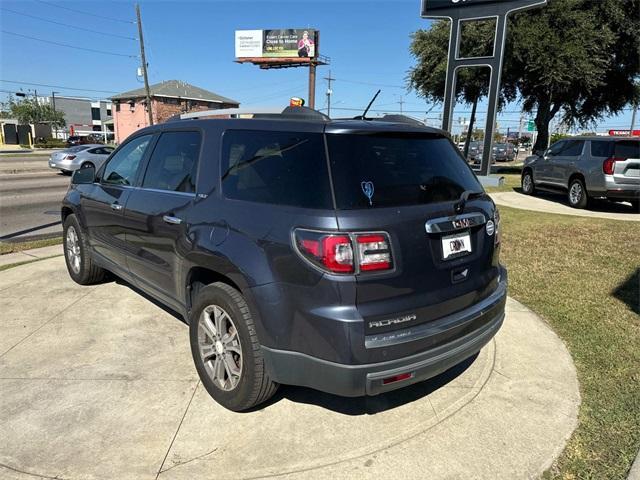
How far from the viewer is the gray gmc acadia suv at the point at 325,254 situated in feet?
7.77

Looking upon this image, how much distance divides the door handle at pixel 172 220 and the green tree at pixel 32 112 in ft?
308

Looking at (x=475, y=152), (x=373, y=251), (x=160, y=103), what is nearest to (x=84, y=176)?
(x=373, y=251)

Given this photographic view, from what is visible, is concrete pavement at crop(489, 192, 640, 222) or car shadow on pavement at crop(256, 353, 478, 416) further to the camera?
concrete pavement at crop(489, 192, 640, 222)

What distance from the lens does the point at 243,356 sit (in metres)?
2.75

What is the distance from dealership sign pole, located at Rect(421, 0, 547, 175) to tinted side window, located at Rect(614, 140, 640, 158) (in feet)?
11.5

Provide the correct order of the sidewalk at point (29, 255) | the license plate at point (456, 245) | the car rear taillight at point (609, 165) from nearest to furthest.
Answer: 1. the license plate at point (456, 245)
2. the sidewalk at point (29, 255)
3. the car rear taillight at point (609, 165)

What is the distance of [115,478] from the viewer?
2.42 meters

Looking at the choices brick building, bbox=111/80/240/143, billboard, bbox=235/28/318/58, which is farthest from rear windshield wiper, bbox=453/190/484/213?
brick building, bbox=111/80/240/143

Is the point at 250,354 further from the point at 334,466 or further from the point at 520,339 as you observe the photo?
the point at 520,339

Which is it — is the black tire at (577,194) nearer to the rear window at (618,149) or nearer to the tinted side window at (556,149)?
the rear window at (618,149)

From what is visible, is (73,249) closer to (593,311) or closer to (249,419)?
(249,419)

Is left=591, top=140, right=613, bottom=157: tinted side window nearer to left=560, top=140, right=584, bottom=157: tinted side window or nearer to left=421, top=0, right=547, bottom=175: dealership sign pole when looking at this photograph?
left=560, top=140, right=584, bottom=157: tinted side window

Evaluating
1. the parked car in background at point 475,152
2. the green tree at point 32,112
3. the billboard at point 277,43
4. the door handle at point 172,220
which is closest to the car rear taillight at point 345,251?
the door handle at point 172,220

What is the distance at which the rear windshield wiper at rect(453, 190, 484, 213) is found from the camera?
9.20 ft
